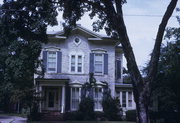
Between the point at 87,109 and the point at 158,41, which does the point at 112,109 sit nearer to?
the point at 87,109

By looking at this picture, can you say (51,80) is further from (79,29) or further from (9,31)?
(9,31)

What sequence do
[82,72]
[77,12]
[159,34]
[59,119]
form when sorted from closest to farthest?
[159,34], [77,12], [59,119], [82,72]

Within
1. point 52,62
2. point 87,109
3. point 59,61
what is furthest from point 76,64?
point 87,109

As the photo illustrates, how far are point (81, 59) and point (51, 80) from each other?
13.2 ft

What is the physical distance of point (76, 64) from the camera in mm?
29203

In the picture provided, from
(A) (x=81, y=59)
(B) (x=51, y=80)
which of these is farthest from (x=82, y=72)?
(B) (x=51, y=80)

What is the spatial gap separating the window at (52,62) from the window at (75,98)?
9.69 feet

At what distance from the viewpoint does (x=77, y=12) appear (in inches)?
699

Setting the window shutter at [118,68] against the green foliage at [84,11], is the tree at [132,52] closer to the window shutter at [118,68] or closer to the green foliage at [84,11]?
the green foliage at [84,11]

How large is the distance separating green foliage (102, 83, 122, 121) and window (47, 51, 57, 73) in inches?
233

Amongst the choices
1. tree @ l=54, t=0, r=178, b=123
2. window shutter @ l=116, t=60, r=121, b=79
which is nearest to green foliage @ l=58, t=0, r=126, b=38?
tree @ l=54, t=0, r=178, b=123

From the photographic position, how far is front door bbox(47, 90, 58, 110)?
29.0m

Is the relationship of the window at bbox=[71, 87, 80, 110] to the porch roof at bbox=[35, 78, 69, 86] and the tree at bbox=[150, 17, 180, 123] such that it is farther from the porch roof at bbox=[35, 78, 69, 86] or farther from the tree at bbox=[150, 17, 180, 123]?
the tree at bbox=[150, 17, 180, 123]

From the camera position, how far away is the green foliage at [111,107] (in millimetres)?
27750
